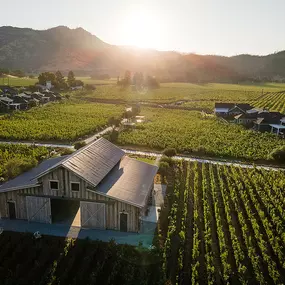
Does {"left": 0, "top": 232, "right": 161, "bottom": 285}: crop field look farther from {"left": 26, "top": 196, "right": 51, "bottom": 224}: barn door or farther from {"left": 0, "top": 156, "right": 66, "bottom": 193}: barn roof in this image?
{"left": 0, "top": 156, "right": 66, "bottom": 193}: barn roof

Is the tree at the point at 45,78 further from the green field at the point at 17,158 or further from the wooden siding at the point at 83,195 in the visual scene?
the wooden siding at the point at 83,195

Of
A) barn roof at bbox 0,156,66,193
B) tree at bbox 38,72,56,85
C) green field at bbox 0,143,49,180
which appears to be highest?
tree at bbox 38,72,56,85

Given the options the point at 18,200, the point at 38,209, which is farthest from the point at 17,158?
the point at 38,209

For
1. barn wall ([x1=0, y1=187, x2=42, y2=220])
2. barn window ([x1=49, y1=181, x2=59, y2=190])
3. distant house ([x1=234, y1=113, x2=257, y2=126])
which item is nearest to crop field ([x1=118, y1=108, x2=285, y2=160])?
distant house ([x1=234, y1=113, x2=257, y2=126])

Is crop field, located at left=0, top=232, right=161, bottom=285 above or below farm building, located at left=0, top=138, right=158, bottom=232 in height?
below

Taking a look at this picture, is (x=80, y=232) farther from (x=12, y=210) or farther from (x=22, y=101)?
(x=22, y=101)

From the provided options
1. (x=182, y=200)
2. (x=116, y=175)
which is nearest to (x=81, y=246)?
(x=116, y=175)
